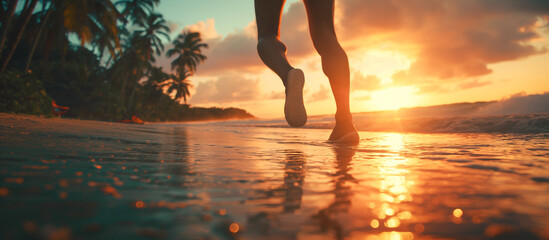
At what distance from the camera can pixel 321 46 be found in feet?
8.27

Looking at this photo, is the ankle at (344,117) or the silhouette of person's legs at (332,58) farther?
the ankle at (344,117)

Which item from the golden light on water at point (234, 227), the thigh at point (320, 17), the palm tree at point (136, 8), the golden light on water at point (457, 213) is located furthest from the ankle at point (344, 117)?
the palm tree at point (136, 8)

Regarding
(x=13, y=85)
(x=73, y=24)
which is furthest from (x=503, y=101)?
(x=13, y=85)

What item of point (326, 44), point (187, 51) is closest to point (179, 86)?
point (187, 51)

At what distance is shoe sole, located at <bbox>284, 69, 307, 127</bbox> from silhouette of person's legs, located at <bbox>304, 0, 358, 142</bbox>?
1.81 ft

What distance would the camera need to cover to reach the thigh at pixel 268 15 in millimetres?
2248

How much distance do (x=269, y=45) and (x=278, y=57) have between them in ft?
0.35

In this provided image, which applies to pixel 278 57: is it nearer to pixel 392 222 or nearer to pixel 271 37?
pixel 271 37

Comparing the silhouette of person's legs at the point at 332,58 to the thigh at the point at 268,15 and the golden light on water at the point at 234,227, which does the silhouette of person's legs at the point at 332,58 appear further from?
the golden light on water at the point at 234,227

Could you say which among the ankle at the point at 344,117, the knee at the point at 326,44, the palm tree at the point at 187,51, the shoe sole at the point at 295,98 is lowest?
the ankle at the point at 344,117

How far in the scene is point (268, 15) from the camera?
2.27 m

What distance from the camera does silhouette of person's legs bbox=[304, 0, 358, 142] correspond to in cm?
244

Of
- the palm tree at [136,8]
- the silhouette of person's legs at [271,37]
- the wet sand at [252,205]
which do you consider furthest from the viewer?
the palm tree at [136,8]

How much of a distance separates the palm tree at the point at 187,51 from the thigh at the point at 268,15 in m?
34.3
